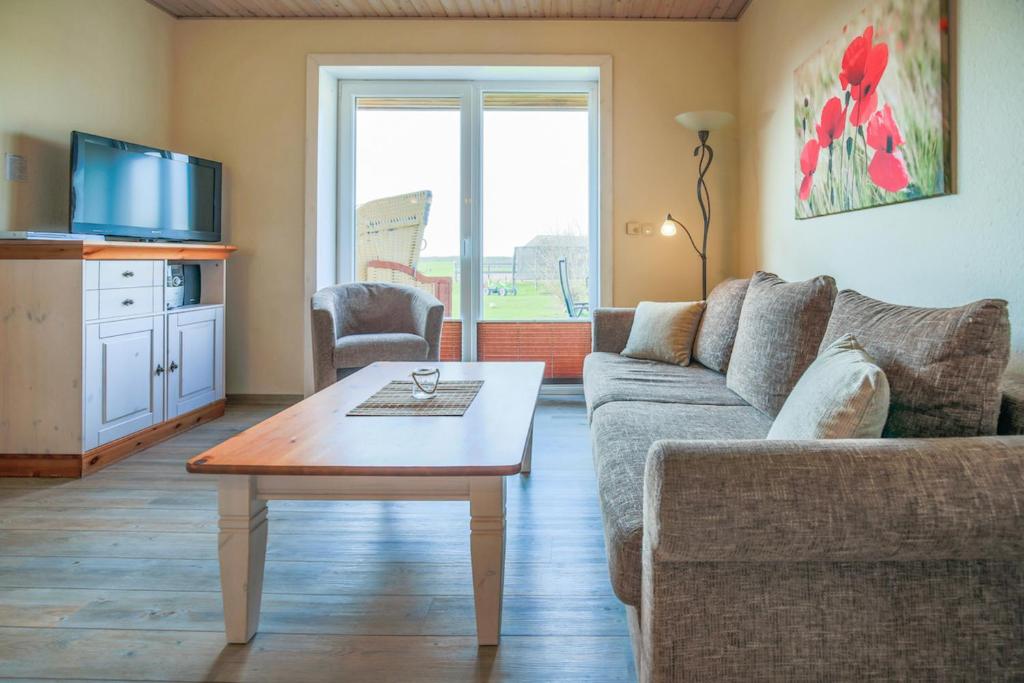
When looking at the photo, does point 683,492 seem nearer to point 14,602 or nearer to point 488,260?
point 14,602

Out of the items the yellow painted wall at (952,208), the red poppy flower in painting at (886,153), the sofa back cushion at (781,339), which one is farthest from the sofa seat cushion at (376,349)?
the red poppy flower in painting at (886,153)

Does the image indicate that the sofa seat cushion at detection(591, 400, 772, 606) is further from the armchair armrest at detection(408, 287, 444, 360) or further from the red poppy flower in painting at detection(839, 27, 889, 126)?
the armchair armrest at detection(408, 287, 444, 360)

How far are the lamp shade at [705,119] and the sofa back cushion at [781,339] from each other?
1.75m

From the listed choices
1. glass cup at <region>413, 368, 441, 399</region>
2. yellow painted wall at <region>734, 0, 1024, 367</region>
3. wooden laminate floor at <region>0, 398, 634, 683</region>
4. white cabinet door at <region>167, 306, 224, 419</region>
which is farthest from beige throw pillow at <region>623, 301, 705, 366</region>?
white cabinet door at <region>167, 306, 224, 419</region>

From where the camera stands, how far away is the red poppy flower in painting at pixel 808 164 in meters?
2.97

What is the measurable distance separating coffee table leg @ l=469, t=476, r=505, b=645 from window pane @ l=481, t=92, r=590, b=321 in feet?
11.0

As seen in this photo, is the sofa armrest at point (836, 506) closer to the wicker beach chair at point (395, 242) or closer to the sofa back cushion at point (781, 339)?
the sofa back cushion at point (781, 339)

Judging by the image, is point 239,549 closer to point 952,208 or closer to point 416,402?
point 416,402

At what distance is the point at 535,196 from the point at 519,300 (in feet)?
2.56

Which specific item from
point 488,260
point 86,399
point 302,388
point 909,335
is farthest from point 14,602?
point 488,260

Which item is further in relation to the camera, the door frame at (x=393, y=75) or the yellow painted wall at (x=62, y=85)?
the door frame at (x=393, y=75)

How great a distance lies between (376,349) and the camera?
3.75m

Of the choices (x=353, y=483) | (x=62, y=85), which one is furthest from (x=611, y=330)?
(x=62, y=85)

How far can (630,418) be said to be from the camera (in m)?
2.03
